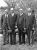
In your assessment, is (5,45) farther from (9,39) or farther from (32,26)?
(32,26)

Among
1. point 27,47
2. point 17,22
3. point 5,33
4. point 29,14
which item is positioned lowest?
point 27,47

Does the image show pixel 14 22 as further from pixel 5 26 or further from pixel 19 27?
pixel 5 26

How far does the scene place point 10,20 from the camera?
3221mm

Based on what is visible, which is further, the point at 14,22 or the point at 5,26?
the point at 5,26

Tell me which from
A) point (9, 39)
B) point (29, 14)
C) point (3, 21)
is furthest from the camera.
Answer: point (9, 39)

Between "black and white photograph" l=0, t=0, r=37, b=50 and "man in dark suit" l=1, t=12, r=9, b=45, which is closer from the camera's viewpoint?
"black and white photograph" l=0, t=0, r=37, b=50

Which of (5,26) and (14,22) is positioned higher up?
(14,22)

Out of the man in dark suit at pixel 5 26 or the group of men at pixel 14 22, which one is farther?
the man in dark suit at pixel 5 26

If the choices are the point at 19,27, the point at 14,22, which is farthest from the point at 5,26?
the point at 19,27

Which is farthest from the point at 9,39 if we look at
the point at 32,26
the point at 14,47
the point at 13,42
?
the point at 32,26

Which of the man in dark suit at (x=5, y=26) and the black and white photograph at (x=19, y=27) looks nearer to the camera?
the black and white photograph at (x=19, y=27)

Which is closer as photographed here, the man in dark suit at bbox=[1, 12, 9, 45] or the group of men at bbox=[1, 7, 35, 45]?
the group of men at bbox=[1, 7, 35, 45]

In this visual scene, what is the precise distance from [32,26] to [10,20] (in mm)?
595

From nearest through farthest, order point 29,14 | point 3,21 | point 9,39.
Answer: point 29,14
point 3,21
point 9,39
